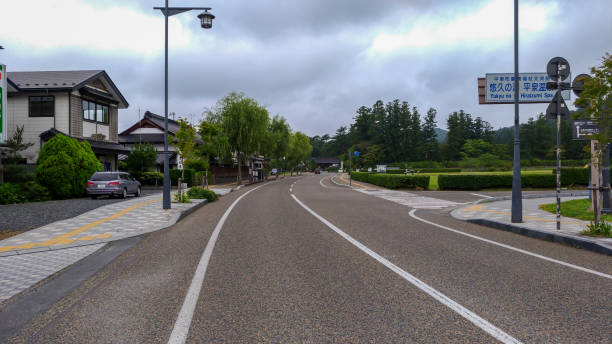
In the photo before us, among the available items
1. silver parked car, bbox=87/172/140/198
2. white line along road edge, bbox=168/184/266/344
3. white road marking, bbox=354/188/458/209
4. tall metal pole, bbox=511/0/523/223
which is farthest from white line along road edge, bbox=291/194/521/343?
silver parked car, bbox=87/172/140/198

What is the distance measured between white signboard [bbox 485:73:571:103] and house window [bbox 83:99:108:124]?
2474 centimetres

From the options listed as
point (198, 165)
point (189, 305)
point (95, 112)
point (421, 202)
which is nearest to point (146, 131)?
point (198, 165)

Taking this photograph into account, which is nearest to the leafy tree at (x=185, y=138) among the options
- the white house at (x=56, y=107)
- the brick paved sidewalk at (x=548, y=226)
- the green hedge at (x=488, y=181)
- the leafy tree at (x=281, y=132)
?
the white house at (x=56, y=107)

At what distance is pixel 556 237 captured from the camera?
8719 mm

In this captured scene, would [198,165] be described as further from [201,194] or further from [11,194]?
[11,194]

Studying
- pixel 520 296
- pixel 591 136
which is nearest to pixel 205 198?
pixel 591 136

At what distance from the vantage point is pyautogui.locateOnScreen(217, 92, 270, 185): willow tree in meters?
42.1

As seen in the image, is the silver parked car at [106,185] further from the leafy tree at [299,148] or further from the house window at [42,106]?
the leafy tree at [299,148]

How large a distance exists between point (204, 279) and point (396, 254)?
129 inches

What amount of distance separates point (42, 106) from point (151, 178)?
10.0m

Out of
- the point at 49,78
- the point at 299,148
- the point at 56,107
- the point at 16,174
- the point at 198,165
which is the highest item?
the point at 49,78

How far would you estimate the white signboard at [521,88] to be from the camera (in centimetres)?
1482

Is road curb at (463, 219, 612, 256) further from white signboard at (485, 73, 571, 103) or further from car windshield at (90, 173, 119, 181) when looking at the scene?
car windshield at (90, 173, 119, 181)

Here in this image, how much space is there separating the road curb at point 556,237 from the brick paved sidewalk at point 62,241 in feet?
29.4
